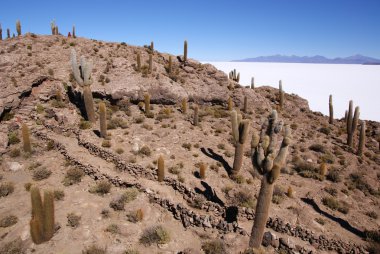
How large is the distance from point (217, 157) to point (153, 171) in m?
4.55

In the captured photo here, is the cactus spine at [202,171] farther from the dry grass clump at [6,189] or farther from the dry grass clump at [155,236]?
the dry grass clump at [6,189]

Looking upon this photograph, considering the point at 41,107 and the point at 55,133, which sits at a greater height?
the point at 41,107

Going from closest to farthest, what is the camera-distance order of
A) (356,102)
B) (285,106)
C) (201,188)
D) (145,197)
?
(145,197) < (201,188) < (285,106) < (356,102)

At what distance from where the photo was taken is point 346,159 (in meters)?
19.3

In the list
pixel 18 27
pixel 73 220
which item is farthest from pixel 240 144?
pixel 18 27

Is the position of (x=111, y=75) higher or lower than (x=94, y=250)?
higher

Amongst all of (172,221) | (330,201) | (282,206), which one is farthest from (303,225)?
(172,221)

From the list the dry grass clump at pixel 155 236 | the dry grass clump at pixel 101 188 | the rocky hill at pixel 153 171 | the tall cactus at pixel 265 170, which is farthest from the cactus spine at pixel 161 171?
the tall cactus at pixel 265 170

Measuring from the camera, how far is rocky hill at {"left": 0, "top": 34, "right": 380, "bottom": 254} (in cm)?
1063

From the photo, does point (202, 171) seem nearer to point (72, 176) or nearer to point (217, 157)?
point (217, 157)

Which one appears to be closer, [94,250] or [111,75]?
[94,250]

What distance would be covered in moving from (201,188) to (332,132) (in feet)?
56.4

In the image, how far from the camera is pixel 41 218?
9398 millimetres

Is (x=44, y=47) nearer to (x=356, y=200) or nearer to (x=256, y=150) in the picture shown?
(x=256, y=150)
